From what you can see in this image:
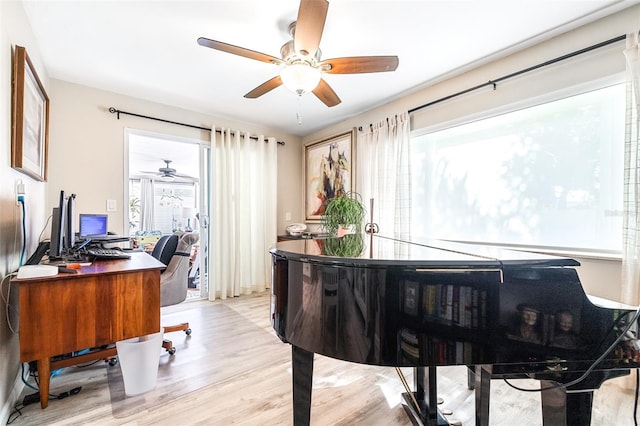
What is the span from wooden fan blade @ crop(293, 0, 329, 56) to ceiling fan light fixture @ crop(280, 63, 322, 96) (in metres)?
0.10

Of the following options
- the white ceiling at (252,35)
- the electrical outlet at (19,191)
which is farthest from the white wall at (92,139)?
the electrical outlet at (19,191)

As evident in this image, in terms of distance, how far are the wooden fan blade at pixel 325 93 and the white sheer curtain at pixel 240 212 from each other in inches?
77.2

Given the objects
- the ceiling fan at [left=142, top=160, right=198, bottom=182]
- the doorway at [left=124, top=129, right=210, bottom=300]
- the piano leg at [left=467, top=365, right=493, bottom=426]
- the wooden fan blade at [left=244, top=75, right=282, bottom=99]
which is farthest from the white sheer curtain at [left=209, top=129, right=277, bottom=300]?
the piano leg at [left=467, top=365, right=493, bottom=426]

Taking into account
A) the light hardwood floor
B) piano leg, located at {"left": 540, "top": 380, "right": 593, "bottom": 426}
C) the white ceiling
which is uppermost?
the white ceiling

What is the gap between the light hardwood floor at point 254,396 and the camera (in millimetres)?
1542

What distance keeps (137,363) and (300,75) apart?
218 cm

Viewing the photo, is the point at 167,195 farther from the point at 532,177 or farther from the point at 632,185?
the point at 632,185

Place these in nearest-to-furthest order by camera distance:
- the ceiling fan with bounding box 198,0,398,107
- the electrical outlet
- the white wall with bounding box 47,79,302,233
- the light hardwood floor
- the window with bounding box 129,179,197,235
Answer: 1. the light hardwood floor
2. the ceiling fan with bounding box 198,0,398,107
3. the electrical outlet
4. the white wall with bounding box 47,79,302,233
5. the window with bounding box 129,179,197,235

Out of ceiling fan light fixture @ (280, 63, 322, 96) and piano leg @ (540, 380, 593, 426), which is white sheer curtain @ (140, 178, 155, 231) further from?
piano leg @ (540, 380, 593, 426)

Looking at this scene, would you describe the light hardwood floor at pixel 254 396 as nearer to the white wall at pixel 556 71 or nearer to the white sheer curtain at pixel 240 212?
the white wall at pixel 556 71

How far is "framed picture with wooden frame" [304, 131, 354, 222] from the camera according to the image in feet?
13.0

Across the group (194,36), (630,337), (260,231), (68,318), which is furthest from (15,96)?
(630,337)

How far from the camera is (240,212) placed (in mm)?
4012

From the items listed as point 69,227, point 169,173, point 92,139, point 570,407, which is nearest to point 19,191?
point 69,227
